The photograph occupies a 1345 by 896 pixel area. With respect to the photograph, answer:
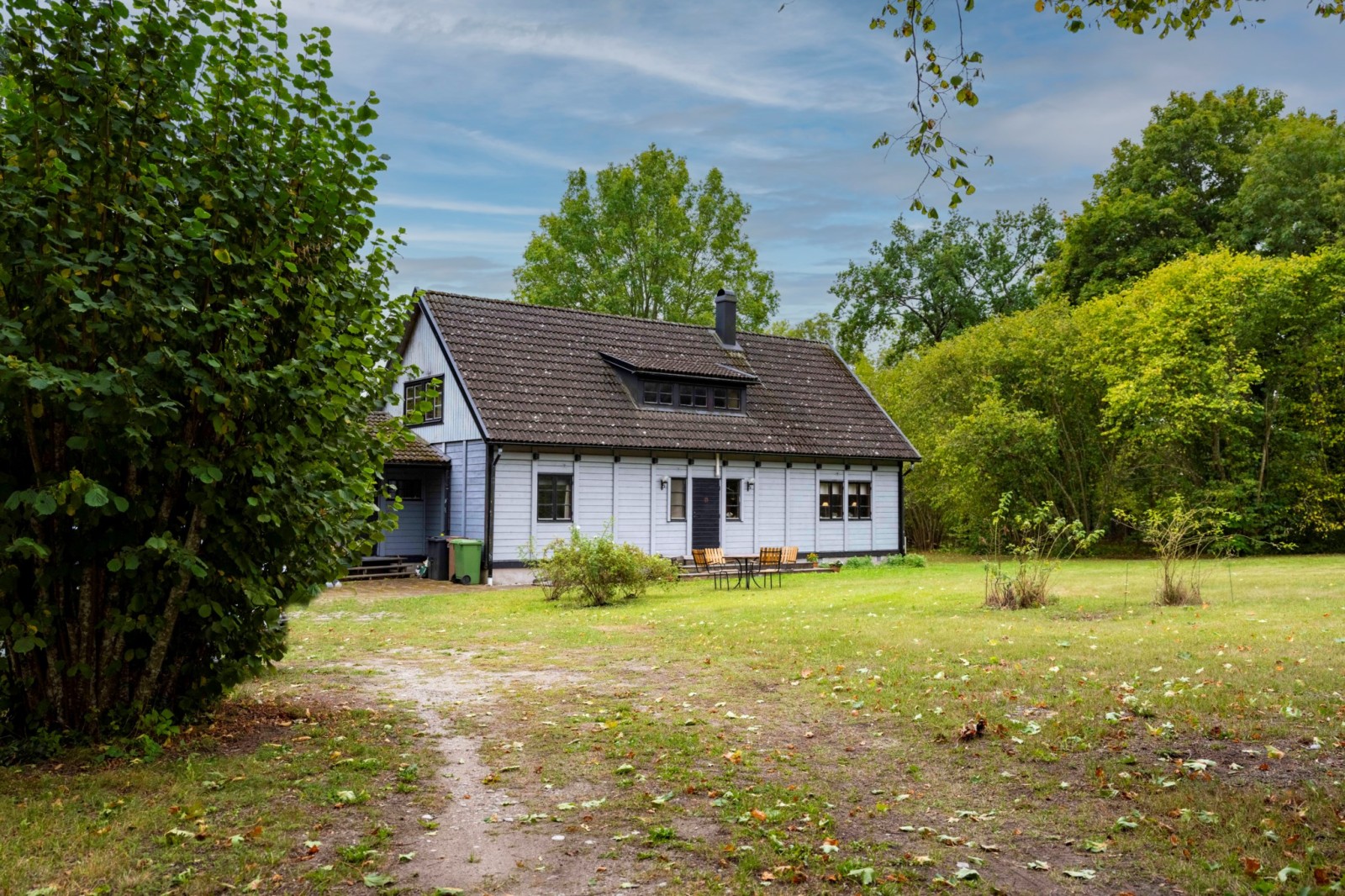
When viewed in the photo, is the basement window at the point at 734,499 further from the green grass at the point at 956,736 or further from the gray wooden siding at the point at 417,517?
the green grass at the point at 956,736

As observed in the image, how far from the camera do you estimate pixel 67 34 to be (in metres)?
6.26

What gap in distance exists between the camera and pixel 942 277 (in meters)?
50.4

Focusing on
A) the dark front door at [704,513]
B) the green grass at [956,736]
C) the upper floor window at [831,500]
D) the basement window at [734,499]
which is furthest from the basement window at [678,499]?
the green grass at [956,736]

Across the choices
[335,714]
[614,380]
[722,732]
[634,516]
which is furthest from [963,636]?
[614,380]

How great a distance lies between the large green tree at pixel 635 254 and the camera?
150 feet

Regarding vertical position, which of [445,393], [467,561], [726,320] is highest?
[726,320]

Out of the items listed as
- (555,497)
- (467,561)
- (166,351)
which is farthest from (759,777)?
(555,497)

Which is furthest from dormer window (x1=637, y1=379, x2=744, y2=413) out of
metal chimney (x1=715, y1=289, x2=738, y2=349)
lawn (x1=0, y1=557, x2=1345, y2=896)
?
lawn (x1=0, y1=557, x2=1345, y2=896)

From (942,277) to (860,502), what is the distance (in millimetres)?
24421

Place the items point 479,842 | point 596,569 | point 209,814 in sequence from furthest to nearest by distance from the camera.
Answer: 1. point 596,569
2. point 209,814
3. point 479,842

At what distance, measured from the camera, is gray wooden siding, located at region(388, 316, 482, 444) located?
24516 millimetres

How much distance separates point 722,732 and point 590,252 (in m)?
41.0

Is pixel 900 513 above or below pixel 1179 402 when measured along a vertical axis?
below

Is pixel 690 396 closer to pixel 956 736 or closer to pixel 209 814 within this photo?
pixel 956 736
